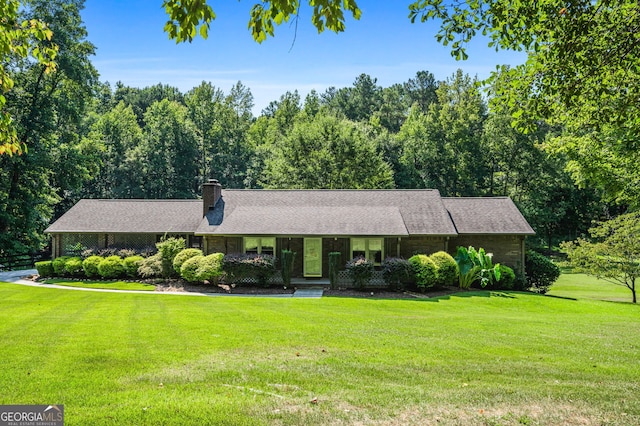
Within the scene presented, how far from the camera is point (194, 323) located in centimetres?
1221

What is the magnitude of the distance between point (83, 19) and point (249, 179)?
22.8 metres

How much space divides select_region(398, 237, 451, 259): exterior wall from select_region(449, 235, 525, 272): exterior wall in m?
1.53

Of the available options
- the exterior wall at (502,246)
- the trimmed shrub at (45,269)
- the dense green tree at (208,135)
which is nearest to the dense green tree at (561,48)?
the exterior wall at (502,246)

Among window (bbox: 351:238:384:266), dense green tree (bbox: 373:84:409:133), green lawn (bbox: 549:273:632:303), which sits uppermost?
dense green tree (bbox: 373:84:409:133)

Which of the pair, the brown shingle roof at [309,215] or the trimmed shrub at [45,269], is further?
the trimmed shrub at [45,269]

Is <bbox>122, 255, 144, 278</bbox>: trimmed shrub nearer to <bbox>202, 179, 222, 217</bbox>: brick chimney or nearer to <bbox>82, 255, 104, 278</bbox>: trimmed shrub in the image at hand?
<bbox>82, 255, 104, 278</bbox>: trimmed shrub

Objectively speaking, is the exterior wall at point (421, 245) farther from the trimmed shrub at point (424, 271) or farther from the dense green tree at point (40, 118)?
the dense green tree at point (40, 118)

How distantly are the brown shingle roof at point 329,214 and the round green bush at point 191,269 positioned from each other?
1.90 meters

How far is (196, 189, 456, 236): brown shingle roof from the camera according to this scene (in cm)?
2338

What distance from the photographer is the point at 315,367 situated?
7.62 metres

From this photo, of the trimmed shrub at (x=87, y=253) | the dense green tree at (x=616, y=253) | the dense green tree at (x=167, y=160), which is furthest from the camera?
the dense green tree at (x=167, y=160)

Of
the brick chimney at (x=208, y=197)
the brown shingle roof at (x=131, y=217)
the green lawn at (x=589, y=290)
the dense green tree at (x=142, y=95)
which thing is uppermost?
the dense green tree at (x=142, y=95)

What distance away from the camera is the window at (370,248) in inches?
923

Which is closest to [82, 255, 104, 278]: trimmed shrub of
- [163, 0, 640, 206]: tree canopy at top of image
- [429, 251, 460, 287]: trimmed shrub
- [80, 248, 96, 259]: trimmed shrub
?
[80, 248, 96, 259]: trimmed shrub
